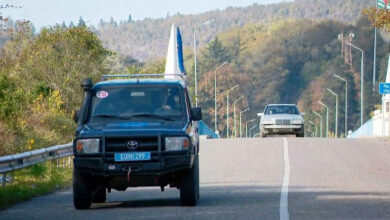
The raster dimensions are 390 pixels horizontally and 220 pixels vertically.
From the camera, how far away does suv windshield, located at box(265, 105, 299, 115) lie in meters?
47.3

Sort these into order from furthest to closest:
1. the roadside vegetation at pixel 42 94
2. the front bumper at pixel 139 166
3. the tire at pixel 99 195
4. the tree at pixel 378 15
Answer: the tree at pixel 378 15, the roadside vegetation at pixel 42 94, the tire at pixel 99 195, the front bumper at pixel 139 166

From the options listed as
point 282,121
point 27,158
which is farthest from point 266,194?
point 282,121

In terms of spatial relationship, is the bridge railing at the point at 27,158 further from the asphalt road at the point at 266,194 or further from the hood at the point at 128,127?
the hood at the point at 128,127

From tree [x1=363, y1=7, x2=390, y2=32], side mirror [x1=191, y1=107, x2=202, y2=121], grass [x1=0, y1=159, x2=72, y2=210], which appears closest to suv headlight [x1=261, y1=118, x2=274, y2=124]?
tree [x1=363, y1=7, x2=390, y2=32]

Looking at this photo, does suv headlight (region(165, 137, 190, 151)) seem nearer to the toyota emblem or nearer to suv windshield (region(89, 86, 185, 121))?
the toyota emblem

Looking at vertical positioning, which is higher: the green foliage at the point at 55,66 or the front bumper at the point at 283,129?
the green foliage at the point at 55,66

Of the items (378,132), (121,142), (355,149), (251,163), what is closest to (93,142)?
(121,142)

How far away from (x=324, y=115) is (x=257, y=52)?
22.4m

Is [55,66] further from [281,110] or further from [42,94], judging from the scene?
[281,110]

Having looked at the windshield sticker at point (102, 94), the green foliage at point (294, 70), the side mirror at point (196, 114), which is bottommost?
the green foliage at point (294, 70)

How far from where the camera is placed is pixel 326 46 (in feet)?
565

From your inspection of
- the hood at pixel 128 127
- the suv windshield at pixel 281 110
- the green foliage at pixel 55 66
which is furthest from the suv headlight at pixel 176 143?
Answer: the suv windshield at pixel 281 110

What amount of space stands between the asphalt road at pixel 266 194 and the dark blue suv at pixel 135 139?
0.42m

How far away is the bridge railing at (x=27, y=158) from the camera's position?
60.5ft
